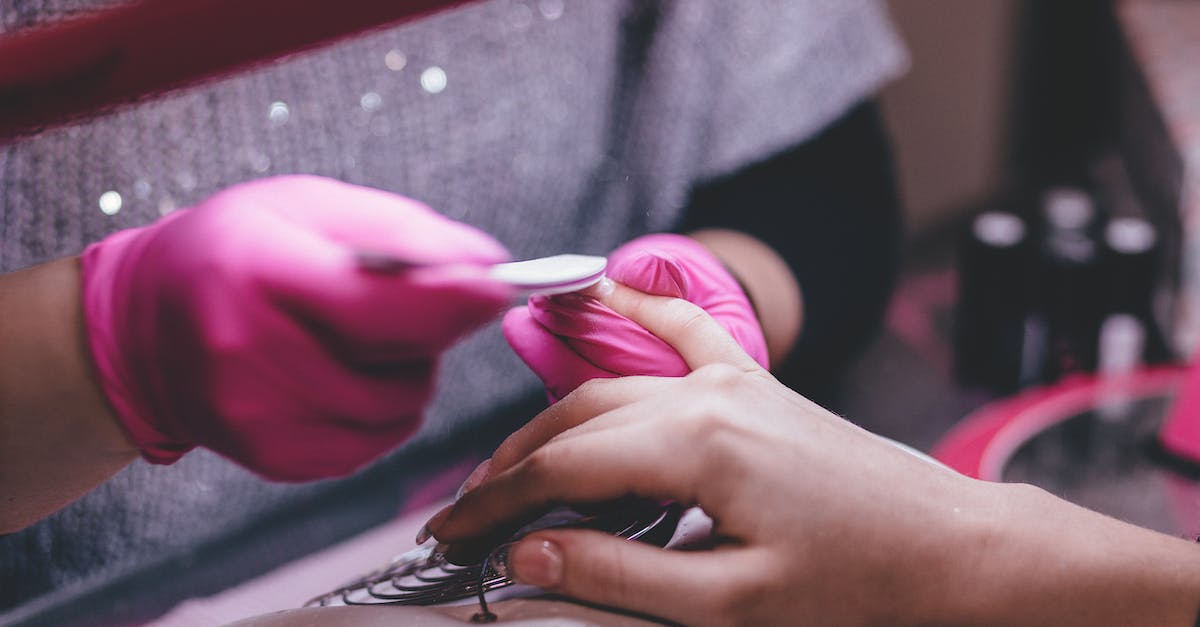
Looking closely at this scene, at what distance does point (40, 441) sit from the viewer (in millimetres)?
299

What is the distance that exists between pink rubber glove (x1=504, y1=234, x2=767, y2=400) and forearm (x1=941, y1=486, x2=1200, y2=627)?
11 cm

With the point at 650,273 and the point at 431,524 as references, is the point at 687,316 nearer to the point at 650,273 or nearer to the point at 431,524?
the point at 650,273

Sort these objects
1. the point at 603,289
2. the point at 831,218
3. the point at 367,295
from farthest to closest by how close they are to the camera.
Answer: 1. the point at 831,218
2. the point at 603,289
3. the point at 367,295

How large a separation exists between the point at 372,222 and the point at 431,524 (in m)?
0.14

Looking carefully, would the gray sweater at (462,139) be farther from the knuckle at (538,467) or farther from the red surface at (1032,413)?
the red surface at (1032,413)

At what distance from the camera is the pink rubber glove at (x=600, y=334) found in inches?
13.5

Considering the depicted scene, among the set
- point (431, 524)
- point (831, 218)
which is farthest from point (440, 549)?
point (831, 218)

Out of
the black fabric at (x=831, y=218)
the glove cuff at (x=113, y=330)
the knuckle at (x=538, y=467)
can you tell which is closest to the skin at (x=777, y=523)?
the knuckle at (x=538, y=467)

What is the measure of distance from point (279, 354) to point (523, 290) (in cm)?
8

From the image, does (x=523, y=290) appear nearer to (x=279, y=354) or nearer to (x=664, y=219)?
(x=279, y=354)

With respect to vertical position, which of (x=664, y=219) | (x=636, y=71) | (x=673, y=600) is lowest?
(x=673, y=600)

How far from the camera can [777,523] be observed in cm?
30

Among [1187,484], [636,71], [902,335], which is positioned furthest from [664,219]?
[902,335]

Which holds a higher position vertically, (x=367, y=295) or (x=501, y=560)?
(x=367, y=295)
